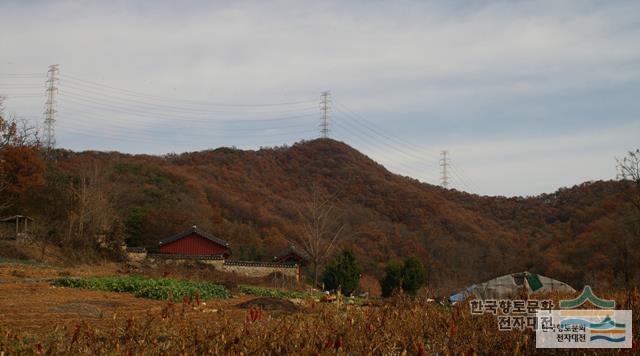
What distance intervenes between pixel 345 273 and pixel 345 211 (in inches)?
1208

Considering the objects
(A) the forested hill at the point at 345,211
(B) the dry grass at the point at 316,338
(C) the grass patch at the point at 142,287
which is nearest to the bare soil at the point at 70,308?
(C) the grass patch at the point at 142,287

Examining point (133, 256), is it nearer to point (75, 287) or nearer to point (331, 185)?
point (75, 287)

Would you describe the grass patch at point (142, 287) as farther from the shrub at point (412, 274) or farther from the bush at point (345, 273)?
the shrub at point (412, 274)

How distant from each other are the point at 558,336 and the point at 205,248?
31547mm

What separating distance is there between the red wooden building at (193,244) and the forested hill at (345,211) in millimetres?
3371

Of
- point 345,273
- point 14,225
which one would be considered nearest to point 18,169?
point 14,225

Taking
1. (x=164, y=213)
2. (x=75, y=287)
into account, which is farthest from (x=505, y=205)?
(x=75, y=287)

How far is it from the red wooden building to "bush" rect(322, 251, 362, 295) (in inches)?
441

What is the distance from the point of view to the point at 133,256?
3294 cm

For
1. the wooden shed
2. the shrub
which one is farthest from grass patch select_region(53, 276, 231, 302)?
the wooden shed

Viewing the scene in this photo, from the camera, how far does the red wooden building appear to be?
116ft

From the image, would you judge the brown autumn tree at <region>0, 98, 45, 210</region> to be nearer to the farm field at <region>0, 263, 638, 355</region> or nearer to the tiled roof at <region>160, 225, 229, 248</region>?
the tiled roof at <region>160, 225, 229, 248</region>

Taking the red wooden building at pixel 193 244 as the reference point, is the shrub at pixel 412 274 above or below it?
below

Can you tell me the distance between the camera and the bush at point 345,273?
2530 centimetres
